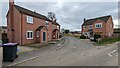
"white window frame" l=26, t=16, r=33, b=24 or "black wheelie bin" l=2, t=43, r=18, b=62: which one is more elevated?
"white window frame" l=26, t=16, r=33, b=24

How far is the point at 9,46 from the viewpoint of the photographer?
930 centimetres

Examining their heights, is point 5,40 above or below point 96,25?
below

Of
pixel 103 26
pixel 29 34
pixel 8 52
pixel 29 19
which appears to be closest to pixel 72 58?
pixel 8 52

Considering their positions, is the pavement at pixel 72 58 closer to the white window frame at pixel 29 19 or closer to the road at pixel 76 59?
the road at pixel 76 59

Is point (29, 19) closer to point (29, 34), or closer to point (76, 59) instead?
point (29, 34)

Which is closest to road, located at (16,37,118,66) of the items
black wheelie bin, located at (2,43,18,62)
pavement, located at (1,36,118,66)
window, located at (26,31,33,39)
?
pavement, located at (1,36,118,66)

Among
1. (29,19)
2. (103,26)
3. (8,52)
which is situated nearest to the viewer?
(8,52)

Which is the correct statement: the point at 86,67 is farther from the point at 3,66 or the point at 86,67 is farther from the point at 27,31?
the point at 27,31

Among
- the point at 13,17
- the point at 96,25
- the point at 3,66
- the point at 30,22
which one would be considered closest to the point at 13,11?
the point at 13,17

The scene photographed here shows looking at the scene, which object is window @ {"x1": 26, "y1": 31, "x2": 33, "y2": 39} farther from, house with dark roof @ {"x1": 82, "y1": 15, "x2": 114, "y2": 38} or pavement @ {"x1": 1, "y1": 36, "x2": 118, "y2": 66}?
house with dark roof @ {"x1": 82, "y1": 15, "x2": 114, "y2": 38}

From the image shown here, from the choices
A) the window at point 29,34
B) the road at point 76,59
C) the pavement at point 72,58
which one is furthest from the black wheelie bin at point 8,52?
the window at point 29,34

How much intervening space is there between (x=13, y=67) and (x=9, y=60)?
1862 millimetres

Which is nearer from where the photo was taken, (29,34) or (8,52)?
(8,52)

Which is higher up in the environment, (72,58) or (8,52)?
(8,52)
